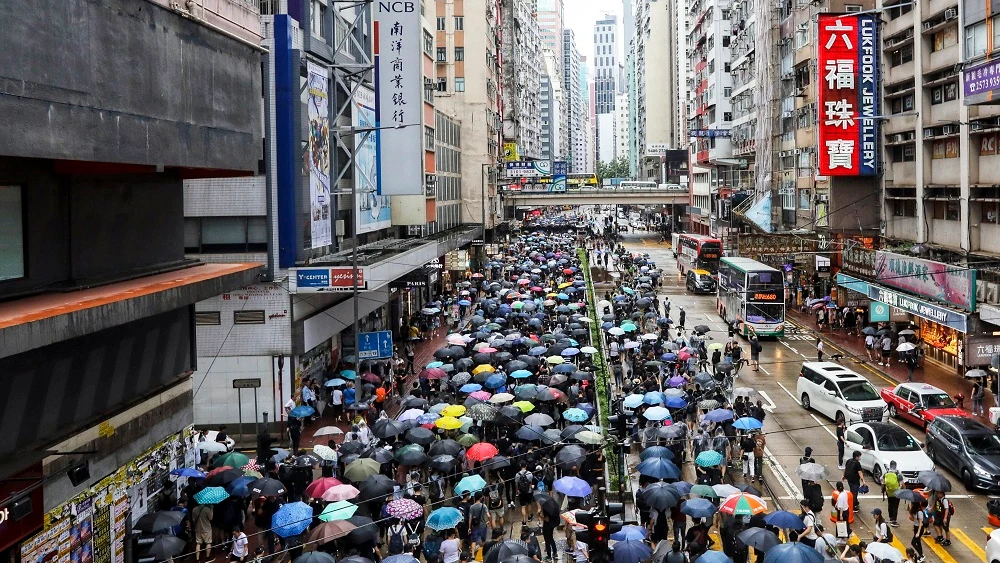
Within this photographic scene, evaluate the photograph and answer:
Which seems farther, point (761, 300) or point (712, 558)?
point (761, 300)

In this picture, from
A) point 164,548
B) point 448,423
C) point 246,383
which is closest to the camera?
point 164,548

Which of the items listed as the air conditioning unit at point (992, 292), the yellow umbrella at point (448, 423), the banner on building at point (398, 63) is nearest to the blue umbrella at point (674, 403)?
the yellow umbrella at point (448, 423)

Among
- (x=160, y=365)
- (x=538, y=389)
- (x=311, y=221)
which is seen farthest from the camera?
(x=311, y=221)

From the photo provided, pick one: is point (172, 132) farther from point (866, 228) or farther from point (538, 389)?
point (866, 228)

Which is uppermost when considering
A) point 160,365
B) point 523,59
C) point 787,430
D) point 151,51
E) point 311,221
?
point 523,59

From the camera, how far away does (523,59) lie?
144750 mm

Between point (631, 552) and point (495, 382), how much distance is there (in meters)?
13.1

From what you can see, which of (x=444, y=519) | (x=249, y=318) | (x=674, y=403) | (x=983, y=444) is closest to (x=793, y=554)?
(x=444, y=519)

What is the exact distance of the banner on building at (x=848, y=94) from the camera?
42.8 meters

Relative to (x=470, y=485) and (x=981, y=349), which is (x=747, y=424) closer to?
(x=470, y=485)

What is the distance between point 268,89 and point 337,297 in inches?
326

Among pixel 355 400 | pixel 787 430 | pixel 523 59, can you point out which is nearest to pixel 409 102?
pixel 355 400

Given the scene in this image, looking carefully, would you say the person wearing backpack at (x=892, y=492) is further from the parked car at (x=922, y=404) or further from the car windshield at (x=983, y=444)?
the parked car at (x=922, y=404)

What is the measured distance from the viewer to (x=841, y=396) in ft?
88.6
